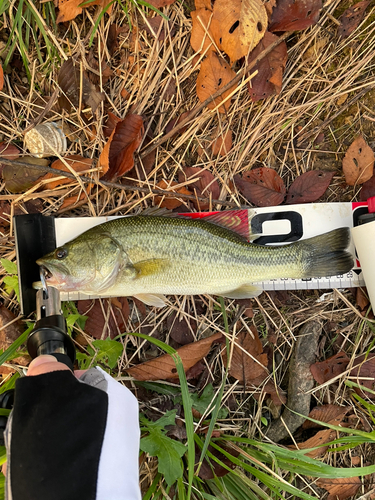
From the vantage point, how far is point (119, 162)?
3.49m

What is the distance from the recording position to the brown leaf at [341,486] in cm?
351

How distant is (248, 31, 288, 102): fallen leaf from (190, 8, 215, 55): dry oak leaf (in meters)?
0.45

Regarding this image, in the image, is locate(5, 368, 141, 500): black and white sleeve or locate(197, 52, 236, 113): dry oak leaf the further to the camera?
locate(197, 52, 236, 113): dry oak leaf

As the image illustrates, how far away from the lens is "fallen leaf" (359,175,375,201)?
11.9ft

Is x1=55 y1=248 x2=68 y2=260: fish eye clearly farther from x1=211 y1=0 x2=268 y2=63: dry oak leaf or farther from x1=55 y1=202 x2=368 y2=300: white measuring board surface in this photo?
x1=211 y1=0 x2=268 y2=63: dry oak leaf

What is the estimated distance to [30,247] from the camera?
316cm

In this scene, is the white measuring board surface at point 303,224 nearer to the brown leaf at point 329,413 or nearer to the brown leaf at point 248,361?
the brown leaf at point 248,361

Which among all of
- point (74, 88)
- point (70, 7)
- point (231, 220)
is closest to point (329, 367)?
point (231, 220)

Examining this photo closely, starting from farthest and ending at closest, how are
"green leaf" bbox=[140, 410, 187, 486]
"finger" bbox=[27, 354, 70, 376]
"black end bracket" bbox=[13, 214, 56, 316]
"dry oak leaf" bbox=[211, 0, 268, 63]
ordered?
"dry oak leaf" bbox=[211, 0, 268, 63] → "black end bracket" bbox=[13, 214, 56, 316] → "green leaf" bbox=[140, 410, 187, 486] → "finger" bbox=[27, 354, 70, 376]

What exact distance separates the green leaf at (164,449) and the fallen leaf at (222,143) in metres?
2.67

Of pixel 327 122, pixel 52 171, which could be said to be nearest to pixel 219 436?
pixel 52 171

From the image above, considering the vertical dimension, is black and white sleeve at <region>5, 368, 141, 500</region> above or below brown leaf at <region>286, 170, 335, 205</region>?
below

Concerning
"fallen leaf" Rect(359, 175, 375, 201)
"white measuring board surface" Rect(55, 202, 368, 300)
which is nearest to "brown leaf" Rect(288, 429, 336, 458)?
"white measuring board surface" Rect(55, 202, 368, 300)

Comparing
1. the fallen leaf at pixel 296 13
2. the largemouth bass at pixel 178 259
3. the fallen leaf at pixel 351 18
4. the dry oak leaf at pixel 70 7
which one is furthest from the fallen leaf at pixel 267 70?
the dry oak leaf at pixel 70 7
